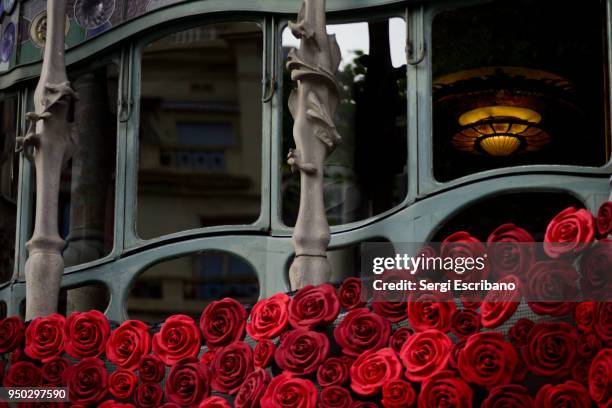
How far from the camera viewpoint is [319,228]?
13.0 m

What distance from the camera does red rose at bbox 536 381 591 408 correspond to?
10555mm

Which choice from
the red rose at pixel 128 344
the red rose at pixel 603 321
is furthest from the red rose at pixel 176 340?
the red rose at pixel 603 321

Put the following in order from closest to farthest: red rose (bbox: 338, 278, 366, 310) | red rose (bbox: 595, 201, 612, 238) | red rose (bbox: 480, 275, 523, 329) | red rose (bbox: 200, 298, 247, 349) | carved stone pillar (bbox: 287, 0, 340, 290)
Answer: red rose (bbox: 595, 201, 612, 238)
red rose (bbox: 480, 275, 523, 329)
red rose (bbox: 338, 278, 366, 310)
red rose (bbox: 200, 298, 247, 349)
carved stone pillar (bbox: 287, 0, 340, 290)

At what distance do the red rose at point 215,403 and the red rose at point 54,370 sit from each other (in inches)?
61.7

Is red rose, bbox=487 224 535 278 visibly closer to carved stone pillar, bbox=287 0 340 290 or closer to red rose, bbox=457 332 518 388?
red rose, bbox=457 332 518 388

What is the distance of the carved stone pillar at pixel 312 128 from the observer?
13.0 m

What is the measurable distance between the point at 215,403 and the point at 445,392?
1880 millimetres

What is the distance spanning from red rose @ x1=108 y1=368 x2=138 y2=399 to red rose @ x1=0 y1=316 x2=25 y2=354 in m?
1.10

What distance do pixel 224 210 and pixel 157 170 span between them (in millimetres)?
825

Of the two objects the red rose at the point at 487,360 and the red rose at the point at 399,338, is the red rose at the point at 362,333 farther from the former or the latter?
the red rose at the point at 487,360

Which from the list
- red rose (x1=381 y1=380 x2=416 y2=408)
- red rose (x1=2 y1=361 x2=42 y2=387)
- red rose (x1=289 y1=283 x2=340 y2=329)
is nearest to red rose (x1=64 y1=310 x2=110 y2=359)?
red rose (x1=2 y1=361 x2=42 y2=387)

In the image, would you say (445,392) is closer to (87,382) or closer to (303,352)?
(303,352)

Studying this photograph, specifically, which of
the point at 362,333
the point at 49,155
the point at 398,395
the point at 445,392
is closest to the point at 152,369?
the point at 362,333

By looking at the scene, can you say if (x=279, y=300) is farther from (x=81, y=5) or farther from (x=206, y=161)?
(x=81, y=5)
